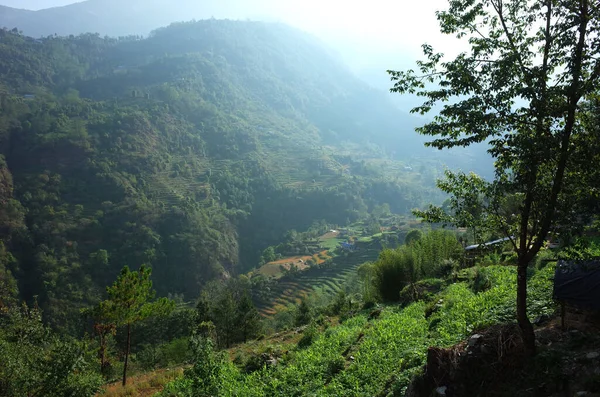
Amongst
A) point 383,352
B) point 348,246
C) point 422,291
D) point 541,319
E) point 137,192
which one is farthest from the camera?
point 137,192

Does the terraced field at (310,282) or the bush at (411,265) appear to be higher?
the bush at (411,265)

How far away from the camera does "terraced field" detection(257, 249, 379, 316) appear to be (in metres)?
72.9

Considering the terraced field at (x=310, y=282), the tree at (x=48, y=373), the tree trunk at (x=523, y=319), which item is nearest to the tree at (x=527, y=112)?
the tree trunk at (x=523, y=319)

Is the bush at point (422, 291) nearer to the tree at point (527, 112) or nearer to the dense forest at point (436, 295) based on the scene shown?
the dense forest at point (436, 295)

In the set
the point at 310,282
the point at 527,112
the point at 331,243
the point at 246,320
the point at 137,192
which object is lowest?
the point at 310,282

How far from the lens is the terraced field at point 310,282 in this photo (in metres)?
72.9

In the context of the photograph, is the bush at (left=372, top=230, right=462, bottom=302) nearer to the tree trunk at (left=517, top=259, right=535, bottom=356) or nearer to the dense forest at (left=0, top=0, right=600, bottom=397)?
the dense forest at (left=0, top=0, right=600, bottom=397)

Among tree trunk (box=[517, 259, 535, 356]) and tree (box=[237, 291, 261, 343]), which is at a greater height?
tree trunk (box=[517, 259, 535, 356])

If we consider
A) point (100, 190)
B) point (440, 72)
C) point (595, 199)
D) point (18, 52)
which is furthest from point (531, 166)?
point (18, 52)

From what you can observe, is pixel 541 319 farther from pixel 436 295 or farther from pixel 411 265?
pixel 411 265

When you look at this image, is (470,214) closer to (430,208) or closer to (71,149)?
(430,208)

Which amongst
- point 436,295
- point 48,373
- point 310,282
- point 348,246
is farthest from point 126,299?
point 348,246

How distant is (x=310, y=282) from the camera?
82000 mm

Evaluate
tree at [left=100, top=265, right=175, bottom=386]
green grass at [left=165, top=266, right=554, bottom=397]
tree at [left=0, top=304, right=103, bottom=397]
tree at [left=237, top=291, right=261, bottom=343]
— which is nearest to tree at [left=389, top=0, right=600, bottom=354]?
green grass at [left=165, top=266, right=554, bottom=397]
